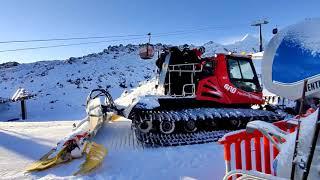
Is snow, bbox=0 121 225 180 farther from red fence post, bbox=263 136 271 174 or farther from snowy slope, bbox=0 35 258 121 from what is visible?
snowy slope, bbox=0 35 258 121

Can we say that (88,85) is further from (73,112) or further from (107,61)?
(107,61)

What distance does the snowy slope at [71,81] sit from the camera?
1154 inches

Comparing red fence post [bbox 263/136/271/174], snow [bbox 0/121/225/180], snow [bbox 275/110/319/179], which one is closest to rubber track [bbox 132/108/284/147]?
snow [bbox 0/121/225/180]

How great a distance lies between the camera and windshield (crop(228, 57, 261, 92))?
9.20 meters

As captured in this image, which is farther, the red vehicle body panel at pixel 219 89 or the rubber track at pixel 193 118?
the red vehicle body panel at pixel 219 89

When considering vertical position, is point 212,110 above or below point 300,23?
below

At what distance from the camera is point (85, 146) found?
22.1ft

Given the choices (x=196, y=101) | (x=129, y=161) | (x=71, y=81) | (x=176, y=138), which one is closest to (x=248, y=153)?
(x=129, y=161)

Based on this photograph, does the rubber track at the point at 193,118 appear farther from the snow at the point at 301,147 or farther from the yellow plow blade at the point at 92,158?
the snow at the point at 301,147

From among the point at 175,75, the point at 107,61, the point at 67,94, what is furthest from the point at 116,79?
the point at 175,75

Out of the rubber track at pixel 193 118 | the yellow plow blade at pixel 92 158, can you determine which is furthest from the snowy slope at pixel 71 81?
the yellow plow blade at pixel 92 158

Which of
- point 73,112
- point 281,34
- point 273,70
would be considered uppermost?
point 281,34

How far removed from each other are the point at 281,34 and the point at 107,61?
1975 inches

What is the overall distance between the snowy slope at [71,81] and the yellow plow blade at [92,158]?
56.8 ft
